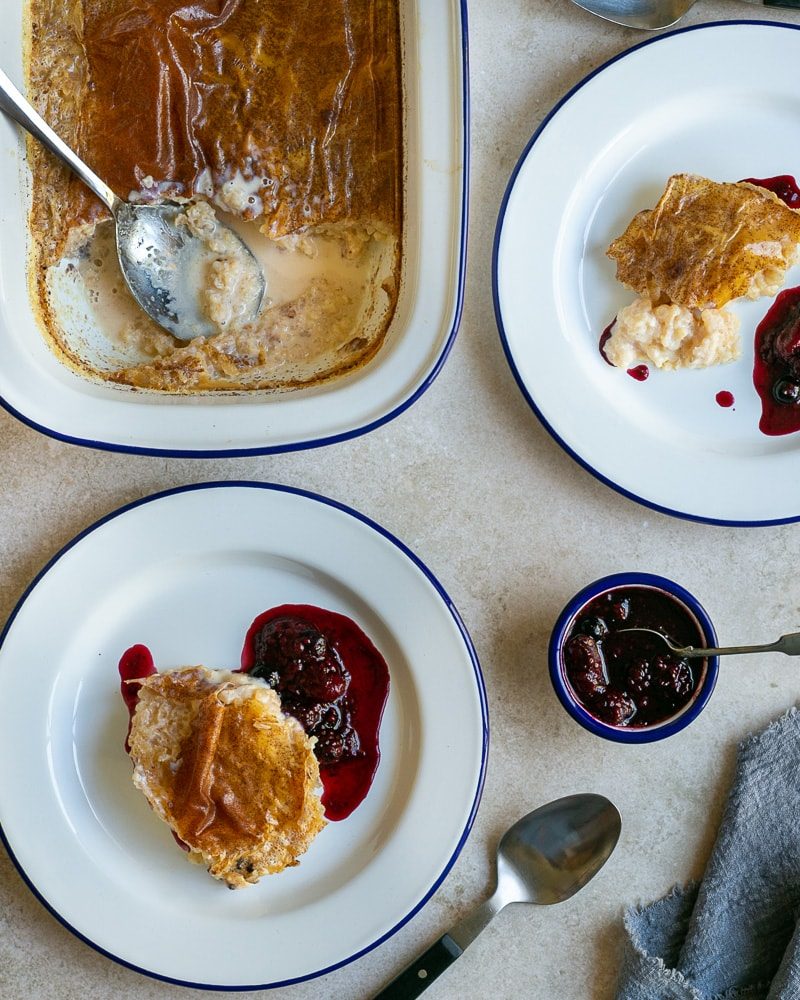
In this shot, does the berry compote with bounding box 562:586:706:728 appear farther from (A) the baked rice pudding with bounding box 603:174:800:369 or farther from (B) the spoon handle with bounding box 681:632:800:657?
(A) the baked rice pudding with bounding box 603:174:800:369

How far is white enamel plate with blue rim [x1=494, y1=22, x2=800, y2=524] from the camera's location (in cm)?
221

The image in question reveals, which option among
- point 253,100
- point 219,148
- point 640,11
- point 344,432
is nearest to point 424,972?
point 344,432

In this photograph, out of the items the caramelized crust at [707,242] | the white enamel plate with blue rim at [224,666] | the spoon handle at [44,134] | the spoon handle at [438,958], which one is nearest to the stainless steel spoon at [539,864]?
the spoon handle at [438,958]

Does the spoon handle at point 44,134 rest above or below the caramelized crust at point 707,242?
above

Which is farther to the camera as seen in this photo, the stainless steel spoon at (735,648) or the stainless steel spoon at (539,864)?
the stainless steel spoon at (539,864)

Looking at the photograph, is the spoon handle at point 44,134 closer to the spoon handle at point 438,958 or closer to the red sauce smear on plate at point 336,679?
the red sauce smear on plate at point 336,679

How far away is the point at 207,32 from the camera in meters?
2.25

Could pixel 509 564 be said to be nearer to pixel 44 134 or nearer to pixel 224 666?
pixel 224 666

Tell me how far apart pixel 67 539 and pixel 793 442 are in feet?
6.45

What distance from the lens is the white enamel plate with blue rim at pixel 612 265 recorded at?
221 centimetres

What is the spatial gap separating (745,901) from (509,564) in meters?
1.12

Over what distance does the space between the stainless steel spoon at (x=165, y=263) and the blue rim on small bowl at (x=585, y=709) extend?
116 cm

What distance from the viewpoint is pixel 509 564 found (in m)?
2.36

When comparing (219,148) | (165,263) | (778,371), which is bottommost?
(778,371)
